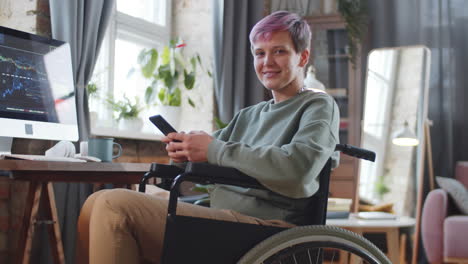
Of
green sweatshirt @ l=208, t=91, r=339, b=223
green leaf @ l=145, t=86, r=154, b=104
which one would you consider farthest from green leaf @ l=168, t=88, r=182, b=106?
green sweatshirt @ l=208, t=91, r=339, b=223

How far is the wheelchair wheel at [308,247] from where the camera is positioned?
1.16 m

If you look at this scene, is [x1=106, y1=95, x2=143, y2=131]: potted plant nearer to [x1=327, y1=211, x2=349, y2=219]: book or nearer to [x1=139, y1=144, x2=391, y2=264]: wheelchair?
[x1=327, y1=211, x2=349, y2=219]: book

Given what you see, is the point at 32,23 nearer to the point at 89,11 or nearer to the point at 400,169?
the point at 89,11

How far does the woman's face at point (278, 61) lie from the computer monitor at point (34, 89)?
881 mm

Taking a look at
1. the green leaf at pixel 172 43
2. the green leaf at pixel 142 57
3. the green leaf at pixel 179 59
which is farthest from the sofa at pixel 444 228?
the green leaf at pixel 142 57

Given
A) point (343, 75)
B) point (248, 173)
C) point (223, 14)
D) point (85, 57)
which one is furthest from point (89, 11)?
point (343, 75)

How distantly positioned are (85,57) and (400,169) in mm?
2511

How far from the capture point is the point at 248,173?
1203 mm

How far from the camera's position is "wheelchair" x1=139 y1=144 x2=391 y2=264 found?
1113mm

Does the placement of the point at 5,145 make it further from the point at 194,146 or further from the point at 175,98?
the point at 175,98

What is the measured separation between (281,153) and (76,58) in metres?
1.56

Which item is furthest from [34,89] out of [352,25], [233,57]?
[352,25]

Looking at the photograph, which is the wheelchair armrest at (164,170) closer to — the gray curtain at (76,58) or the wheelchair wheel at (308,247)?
the wheelchair wheel at (308,247)

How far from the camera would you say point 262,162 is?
1204 millimetres
